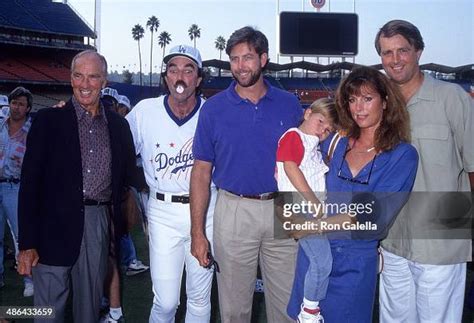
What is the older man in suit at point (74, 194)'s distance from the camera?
3018mm

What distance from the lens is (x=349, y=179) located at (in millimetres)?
2508

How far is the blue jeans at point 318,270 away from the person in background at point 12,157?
12.7ft

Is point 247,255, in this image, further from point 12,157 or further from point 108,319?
point 12,157

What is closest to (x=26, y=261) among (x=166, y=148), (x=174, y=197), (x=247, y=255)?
(x=174, y=197)

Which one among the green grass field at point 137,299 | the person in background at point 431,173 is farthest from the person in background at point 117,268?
the person in background at point 431,173

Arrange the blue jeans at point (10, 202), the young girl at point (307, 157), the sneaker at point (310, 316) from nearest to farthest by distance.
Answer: the sneaker at point (310, 316)
the young girl at point (307, 157)
the blue jeans at point (10, 202)

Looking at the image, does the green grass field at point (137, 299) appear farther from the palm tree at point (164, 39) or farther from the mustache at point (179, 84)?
the palm tree at point (164, 39)

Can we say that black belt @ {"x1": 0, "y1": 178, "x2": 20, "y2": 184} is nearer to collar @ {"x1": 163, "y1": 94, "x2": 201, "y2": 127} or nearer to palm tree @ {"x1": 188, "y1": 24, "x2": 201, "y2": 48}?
collar @ {"x1": 163, "y1": 94, "x2": 201, "y2": 127}

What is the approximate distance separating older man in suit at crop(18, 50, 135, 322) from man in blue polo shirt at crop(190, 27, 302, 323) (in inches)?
23.1

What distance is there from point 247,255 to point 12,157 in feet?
11.5

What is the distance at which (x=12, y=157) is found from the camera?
5.53 m

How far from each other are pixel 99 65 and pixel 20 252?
1284mm

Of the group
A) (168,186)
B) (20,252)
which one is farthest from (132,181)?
(20,252)

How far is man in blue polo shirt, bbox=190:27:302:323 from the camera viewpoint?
3.17 m
